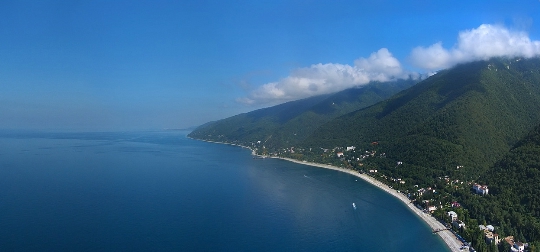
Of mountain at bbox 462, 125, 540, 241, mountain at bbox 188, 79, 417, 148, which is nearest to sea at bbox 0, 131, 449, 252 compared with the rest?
mountain at bbox 462, 125, 540, 241

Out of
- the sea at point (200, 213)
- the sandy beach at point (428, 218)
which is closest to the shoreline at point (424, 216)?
the sandy beach at point (428, 218)

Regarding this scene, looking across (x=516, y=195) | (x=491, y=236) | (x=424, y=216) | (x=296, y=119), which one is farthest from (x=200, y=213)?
(x=296, y=119)

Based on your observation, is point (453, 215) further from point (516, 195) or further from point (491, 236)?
point (516, 195)

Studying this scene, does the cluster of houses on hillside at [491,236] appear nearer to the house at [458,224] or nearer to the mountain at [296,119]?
the house at [458,224]

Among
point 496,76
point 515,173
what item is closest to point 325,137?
point 496,76

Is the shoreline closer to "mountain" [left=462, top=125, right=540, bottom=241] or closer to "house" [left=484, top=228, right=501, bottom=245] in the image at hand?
"house" [left=484, top=228, right=501, bottom=245]

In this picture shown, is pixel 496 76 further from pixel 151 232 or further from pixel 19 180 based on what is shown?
pixel 19 180
